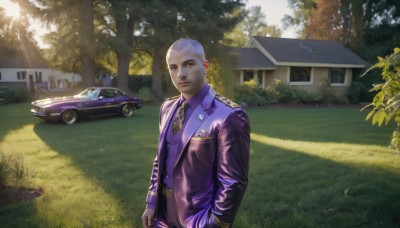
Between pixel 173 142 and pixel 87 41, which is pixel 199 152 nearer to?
pixel 173 142

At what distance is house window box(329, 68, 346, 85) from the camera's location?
26.8 meters

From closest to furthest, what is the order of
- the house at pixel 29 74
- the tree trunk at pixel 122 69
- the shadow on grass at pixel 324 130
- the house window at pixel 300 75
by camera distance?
the shadow on grass at pixel 324 130, the tree trunk at pixel 122 69, the house window at pixel 300 75, the house at pixel 29 74

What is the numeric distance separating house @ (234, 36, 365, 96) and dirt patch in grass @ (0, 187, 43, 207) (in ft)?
62.9

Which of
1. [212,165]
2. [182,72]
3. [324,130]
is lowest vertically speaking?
[324,130]

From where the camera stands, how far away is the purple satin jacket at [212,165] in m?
1.81

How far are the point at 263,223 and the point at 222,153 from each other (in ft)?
8.03

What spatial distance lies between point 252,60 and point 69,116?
16.8 m

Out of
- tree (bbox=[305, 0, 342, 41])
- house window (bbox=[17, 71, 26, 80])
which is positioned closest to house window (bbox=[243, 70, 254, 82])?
tree (bbox=[305, 0, 342, 41])

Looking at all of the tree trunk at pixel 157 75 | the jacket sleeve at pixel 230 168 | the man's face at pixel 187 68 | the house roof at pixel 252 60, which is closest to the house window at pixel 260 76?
the house roof at pixel 252 60

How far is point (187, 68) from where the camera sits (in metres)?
1.98

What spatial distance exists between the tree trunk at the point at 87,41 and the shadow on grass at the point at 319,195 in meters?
15.1

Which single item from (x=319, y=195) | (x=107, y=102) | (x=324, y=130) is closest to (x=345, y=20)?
(x=324, y=130)

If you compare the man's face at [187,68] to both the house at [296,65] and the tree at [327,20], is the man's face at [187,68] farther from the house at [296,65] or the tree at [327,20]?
the tree at [327,20]

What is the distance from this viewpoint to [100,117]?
13.8 m
